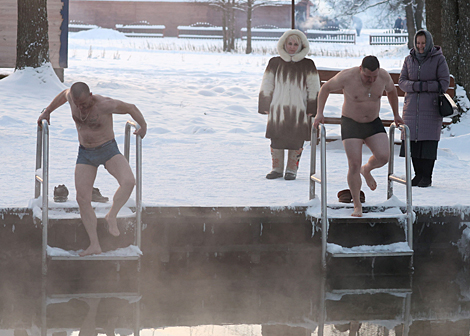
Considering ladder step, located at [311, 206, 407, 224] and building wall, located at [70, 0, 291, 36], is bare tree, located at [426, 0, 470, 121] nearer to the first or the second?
ladder step, located at [311, 206, 407, 224]

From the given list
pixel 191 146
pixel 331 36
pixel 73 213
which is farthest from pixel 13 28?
pixel 331 36

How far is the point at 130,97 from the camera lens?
1410 centimetres

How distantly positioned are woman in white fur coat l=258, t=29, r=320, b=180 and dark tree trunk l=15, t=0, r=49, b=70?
7.09 meters

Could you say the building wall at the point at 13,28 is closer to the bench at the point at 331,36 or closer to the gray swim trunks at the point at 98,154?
the gray swim trunks at the point at 98,154

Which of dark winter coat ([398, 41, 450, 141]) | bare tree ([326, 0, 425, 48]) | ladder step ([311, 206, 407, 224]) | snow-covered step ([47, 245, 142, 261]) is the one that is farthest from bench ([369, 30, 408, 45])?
snow-covered step ([47, 245, 142, 261])

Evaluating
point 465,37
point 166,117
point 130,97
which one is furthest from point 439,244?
point 130,97

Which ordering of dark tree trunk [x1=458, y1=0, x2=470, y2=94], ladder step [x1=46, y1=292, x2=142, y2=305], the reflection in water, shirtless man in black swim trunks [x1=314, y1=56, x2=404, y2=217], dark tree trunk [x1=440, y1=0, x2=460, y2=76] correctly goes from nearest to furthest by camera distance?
the reflection in water
ladder step [x1=46, y1=292, x2=142, y2=305]
shirtless man in black swim trunks [x1=314, y1=56, x2=404, y2=217]
dark tree trunk [x1=458, y1=0, x2=470, y2=94]
dark tree trunk [x1=440, y1=0, x2=460, y2=76]

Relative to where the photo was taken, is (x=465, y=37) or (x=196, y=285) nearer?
(x=196, y=285)

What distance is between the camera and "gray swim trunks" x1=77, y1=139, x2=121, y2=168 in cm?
543

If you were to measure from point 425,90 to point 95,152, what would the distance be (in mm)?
3936

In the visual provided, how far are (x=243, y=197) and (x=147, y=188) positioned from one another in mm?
1060

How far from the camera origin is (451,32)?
37.7 feet

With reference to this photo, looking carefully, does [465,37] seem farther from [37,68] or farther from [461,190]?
[37,68]

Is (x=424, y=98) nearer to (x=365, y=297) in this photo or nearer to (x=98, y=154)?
(x=365, y=297)
